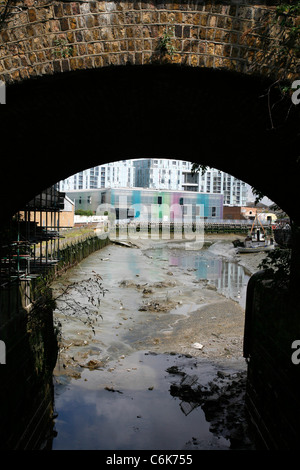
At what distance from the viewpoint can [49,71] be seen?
4180mm

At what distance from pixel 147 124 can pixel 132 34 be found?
6.08ft

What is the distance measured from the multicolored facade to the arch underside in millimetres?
59713

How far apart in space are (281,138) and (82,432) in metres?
7.15

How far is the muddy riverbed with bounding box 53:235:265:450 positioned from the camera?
319 inches

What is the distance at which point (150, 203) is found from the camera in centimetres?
7106

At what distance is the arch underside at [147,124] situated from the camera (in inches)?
172

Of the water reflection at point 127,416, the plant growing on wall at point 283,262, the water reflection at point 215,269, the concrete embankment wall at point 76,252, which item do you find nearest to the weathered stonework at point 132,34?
the plant growing on wall at point 283,262

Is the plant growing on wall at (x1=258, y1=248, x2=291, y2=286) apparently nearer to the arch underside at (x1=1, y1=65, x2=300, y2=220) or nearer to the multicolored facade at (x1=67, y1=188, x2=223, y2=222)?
the arch underside at (x1=1, y1=65, x2=300, y2=220)

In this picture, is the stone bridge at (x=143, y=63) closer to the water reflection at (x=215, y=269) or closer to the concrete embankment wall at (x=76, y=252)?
the concrete embankment wall at (x=76, y=252)

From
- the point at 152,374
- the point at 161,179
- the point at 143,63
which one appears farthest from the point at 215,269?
the point at 161,179

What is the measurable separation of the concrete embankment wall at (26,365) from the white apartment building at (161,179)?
66336 millimetres

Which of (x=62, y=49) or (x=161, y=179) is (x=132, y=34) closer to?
(x=62, y=49)

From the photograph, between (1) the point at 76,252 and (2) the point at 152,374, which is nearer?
(2) the point at 152,374

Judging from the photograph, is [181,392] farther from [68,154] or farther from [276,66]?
[276,66]
